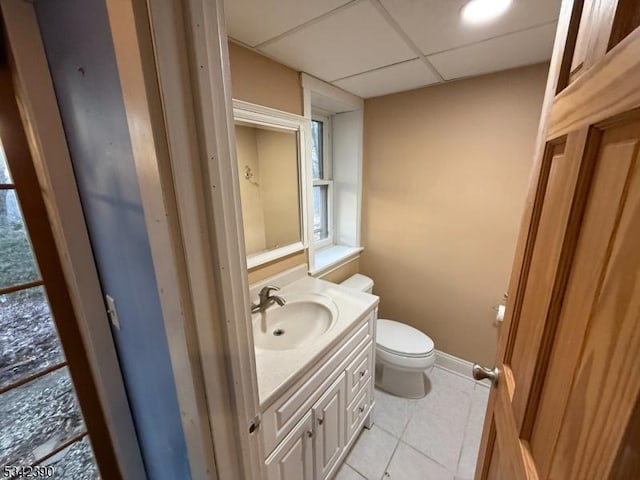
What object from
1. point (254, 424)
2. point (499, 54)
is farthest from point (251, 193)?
point (499, 54)

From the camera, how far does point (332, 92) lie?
1.61m

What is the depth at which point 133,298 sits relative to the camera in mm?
689

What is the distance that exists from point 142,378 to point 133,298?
32 centimetres

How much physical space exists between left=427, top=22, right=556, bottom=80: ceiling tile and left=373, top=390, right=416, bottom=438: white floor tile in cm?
209

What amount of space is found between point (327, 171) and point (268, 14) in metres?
1.23

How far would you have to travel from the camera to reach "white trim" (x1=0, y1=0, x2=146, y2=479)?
2.19ft

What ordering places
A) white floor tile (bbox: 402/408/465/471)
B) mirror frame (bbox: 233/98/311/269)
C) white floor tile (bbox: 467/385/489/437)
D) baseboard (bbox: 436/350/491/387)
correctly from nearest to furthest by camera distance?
mirror frame (bbox: 233/98/311/269), white floor tile (bbox: 402/408/465/471), white floor tile (bbox: 467/385/489/437), baseboard (bbox: 436/350/491/387)

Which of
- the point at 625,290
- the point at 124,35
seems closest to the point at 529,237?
the point at 625,290

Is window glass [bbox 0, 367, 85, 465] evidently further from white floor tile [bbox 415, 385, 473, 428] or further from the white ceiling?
white floor tile [bbox 415, 385, 473, 428]

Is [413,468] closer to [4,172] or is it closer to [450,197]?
[450,197]

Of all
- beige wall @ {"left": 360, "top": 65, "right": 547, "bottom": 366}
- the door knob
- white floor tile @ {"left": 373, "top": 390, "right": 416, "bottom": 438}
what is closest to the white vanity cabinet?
white floor tile @ {"left": 373, "top": 390, "right": 416, "bottom": 438}

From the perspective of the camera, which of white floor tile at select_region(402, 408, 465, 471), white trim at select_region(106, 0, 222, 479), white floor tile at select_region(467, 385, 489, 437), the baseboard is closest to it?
white trim at select_region(106, 0, 222, 479)

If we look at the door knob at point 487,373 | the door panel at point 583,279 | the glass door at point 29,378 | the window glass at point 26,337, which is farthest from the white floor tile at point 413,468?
the window glass at point 26,337

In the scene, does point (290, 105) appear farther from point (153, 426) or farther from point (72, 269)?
point (153, 426)
